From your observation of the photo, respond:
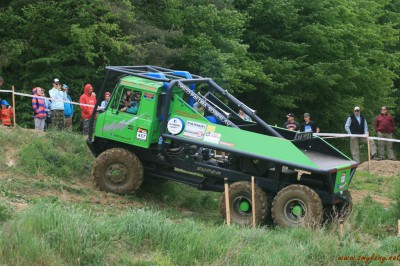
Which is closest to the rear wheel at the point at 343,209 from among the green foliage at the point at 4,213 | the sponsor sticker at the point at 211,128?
the sponsor sticker at the point at 211,128

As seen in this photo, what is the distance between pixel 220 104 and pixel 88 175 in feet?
11.5

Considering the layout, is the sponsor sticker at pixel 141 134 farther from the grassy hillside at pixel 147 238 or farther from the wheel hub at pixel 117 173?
the grassy hillside at pixel 147 238

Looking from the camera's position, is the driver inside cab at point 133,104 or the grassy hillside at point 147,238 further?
the driver inside cab at point 133,104

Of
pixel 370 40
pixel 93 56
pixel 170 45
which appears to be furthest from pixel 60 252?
pixel 370 40

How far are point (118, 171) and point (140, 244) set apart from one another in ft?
19.3

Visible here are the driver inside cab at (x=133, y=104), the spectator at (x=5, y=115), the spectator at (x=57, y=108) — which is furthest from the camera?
the spectator at (x=57, y=108)

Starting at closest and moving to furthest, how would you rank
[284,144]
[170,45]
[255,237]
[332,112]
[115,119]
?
[255,237]
[284,144]
[115,119]
[170,45]
[332,112]

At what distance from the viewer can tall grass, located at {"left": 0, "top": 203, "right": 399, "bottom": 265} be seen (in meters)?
8.91

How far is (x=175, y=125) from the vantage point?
14648 millimetres

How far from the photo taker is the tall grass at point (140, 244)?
8.91 m

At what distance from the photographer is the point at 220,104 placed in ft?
52.7

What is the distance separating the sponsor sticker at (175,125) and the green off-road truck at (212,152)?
2 cm

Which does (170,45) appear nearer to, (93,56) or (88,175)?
(93,56)

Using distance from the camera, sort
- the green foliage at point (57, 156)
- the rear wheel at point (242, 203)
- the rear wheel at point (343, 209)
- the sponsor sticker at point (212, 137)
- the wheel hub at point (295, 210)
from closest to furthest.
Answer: the wheel hub at point (295, 210) < the rear wheel at point (242, 203) < the rear wheel at point (343, 209) < the sponsor sticker at point (212, 137) < the green foliage at point (57, 156)
